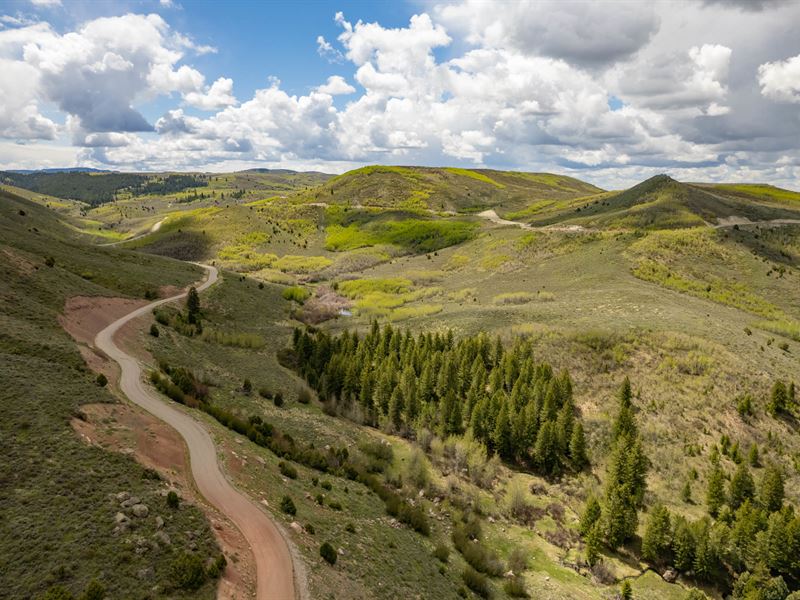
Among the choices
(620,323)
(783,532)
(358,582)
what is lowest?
(783,532)

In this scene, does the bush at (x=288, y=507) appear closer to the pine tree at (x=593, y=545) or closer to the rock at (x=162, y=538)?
the rock at (x=162, y=538)

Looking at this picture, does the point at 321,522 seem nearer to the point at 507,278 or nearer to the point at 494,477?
the point at 494,477

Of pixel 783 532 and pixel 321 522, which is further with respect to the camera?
pixel 783 532

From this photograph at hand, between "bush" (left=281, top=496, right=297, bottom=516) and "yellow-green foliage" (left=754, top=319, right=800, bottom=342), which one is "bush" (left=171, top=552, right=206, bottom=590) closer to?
"bush" (left=281, top=496, right=297, bottom=516)

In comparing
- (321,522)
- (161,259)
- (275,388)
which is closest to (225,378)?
(275,388)

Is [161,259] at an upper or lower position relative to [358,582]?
upper

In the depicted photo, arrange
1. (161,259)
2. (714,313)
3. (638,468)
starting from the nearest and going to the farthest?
1. (638,468)
2. (714,313)
3. (161,259)

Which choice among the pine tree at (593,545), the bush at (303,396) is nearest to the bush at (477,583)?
the pine tree at (593,545)
